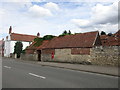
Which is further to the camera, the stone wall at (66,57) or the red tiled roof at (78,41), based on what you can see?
the red tiled roof at (78,41)

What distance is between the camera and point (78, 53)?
23.7 meters

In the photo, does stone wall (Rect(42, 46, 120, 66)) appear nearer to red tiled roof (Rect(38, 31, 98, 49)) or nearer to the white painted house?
red tiled roof (Rect(38, 31, 98, 49))

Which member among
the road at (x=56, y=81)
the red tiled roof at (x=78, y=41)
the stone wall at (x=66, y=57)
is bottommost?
the road at (x=56, y=81)

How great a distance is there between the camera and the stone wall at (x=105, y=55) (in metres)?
18.0

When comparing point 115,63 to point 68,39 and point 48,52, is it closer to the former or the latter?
point 68,39

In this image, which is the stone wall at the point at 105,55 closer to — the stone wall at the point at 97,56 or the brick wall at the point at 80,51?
the stone wall at the point at 97,56

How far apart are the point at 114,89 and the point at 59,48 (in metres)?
20.6

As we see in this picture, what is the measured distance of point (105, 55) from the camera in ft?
63.2

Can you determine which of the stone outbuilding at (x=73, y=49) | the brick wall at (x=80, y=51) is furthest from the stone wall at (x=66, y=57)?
the brick wall at (x=80, y=51)

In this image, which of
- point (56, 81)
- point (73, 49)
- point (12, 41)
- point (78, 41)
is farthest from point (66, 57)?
point (12, 41)

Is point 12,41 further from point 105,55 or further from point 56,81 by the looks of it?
point 56,81

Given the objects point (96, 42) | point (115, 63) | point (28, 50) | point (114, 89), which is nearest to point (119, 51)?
point (115, 63)

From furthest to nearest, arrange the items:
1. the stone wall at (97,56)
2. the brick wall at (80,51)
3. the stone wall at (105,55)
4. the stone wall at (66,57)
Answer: the stone wall at (66,57), the brick wall at (80,51), the stone wall at (97,56), the stone wall at (105,55)

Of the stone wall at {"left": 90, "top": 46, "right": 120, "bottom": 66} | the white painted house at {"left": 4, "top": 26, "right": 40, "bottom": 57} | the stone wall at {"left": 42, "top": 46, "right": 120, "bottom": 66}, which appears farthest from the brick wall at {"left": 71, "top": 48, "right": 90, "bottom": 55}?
the white painted house at {"left": 4, "top": 26, "right": 40, "bottom": 57}
